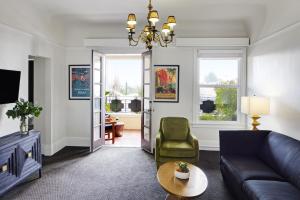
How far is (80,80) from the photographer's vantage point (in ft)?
17.5

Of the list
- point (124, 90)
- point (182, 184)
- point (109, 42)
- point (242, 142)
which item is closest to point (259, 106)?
point (242, 142)

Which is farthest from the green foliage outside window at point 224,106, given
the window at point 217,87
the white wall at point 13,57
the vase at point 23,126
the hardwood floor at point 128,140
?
the white wall at point 13,57

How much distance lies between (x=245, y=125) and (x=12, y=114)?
15.1 ft

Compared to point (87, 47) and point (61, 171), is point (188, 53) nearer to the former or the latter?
point (87, 47)

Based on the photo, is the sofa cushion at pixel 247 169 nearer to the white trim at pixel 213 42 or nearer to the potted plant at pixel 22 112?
the white trim at pixel 213 42

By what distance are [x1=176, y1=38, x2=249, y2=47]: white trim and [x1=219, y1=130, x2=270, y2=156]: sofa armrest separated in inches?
87.8

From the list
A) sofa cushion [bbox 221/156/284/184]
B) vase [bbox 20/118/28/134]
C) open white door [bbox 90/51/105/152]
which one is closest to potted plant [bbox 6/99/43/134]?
vase [bbox 20/118/28/134]

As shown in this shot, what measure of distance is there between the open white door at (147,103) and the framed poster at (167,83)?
0.22m

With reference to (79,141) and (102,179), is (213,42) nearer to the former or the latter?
(102,179)

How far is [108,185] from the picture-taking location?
337 cm

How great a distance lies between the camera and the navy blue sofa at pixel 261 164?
232cm

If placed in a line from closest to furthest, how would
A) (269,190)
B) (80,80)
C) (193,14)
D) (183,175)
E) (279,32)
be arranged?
(269,190) → (183,175) → (279,32) → (193,14) → (80,80)

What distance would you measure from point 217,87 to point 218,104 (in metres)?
0.41

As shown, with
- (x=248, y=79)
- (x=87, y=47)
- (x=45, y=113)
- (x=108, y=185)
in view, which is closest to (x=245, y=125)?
(x=248, y=79)
